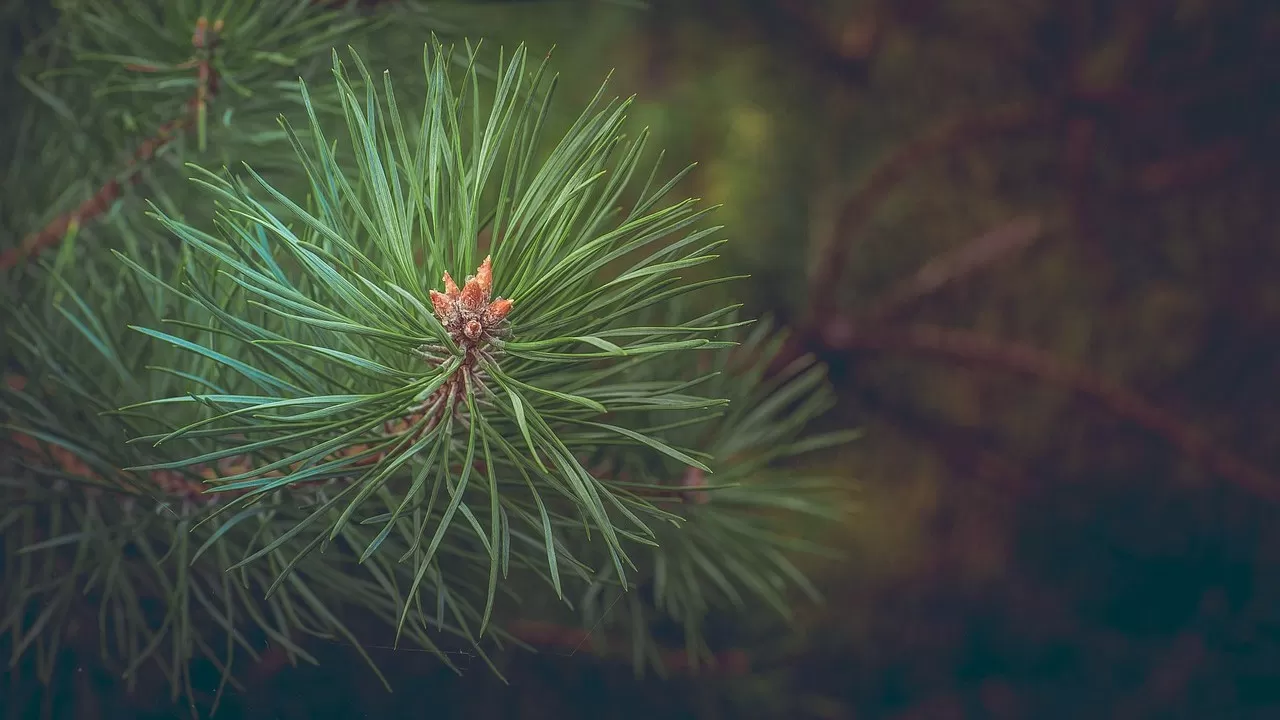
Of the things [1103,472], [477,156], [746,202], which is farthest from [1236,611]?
[477,156]

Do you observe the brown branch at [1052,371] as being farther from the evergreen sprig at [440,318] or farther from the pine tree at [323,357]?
the evergreen sprig at [440,318]

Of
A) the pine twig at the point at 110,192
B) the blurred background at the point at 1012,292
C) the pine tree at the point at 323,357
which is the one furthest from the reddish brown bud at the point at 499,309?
the blurred background at the point at 1012,292

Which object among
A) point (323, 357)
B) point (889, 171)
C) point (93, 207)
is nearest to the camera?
point (323, 357)

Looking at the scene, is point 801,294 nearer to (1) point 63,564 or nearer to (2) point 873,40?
(2) point 873,40

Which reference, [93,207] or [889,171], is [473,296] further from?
[889,171]

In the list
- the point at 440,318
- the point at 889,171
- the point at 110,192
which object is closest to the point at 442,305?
the point at 440,318
